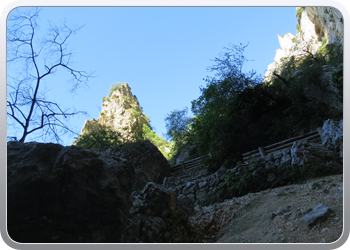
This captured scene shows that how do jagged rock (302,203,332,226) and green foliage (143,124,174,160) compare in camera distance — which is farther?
green foliage (143,124,174,160)

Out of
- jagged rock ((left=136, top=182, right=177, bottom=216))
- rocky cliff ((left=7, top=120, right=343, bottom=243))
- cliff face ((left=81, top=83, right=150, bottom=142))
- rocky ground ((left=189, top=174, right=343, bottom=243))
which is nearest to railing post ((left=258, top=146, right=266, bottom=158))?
rocky ground ((left=189, top=174, right=343, bottom=243))

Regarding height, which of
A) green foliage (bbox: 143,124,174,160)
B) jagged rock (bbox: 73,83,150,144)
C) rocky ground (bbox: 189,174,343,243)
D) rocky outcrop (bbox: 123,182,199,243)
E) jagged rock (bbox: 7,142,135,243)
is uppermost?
jagged rock (bbox: 73,83,150,144)

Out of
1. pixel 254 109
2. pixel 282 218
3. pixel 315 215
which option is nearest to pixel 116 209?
pixel 282 218

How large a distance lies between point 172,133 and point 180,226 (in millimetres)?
14094

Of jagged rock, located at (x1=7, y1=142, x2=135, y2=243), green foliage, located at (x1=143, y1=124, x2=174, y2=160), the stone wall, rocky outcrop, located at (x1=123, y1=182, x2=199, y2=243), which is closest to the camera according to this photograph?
jagged rock, located at (x1=7, y1=142, x2=135, y2=243)

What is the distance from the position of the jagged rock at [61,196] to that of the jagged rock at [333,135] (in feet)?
20.4

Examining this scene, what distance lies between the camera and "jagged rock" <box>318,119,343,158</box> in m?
6.37

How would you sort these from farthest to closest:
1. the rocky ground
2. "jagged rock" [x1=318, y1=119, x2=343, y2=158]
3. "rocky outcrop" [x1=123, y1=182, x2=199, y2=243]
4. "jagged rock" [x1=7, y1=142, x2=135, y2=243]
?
"jagged rock" [x1=318, y1=119, x2=343, y2=158]
"rocky outcrop" [x1=123, y1=182, x2=199, y2=243]
the rocky ground
"jagged rock" [x1=7, y1=142, x2=135, y2=243]

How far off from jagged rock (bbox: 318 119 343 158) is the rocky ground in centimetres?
155

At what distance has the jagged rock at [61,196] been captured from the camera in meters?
2.79

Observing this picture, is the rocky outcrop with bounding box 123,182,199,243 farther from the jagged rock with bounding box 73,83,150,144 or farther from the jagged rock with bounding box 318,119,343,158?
the jagged rock with bounding box 73,83,150,144

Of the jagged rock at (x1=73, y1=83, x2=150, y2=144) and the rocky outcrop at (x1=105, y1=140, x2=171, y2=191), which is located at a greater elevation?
the jagged rock at (x1=73, y1=83, x2=150, y2=144)

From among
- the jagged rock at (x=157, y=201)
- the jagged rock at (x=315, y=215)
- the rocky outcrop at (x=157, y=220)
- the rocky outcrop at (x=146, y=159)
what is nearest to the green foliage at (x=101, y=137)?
the rocky outcrop at (x=146, y=159)

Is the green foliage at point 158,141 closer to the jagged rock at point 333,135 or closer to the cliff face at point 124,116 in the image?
the cliff face at point 124,116
